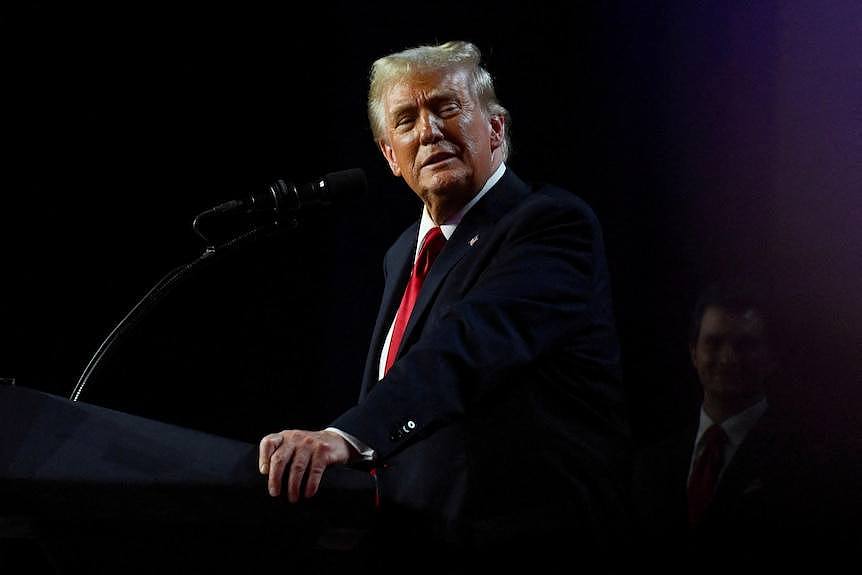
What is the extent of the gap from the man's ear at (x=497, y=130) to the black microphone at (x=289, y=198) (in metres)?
0.51

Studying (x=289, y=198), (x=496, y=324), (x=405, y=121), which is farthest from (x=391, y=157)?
(x=496, y=324)

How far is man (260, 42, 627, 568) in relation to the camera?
127 centimetres

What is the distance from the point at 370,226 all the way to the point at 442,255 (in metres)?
1.00

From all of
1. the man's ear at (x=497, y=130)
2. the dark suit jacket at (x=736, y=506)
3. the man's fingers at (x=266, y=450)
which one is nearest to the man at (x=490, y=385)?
the man's fingers at (x=266, y=450)

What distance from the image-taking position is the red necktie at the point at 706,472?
205 cm

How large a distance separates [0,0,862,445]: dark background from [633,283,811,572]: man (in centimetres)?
6

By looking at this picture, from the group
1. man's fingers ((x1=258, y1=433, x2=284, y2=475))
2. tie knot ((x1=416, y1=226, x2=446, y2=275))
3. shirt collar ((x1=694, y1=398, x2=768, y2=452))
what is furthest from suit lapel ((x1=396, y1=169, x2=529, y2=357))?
shirt collar ((x1=694, y1=398, x2=768, y2=452))

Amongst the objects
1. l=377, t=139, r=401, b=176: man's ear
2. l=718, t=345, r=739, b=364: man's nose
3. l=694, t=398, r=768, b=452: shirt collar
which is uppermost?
l=377, t=139, r=401, b=176: man's ear

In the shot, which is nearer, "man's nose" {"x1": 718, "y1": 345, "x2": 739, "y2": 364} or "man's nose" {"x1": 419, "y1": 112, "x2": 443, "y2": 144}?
"man's nose" {"x1": 419, "y1": 112, "x2": 443, "y2": 144}

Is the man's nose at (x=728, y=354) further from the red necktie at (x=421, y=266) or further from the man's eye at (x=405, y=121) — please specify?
the man's eye at (x=405, y=121)

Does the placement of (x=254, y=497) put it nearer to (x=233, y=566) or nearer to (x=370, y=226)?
(x=233, y=566)

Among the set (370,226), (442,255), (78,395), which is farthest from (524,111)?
(78,395)

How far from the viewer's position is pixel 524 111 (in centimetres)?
236

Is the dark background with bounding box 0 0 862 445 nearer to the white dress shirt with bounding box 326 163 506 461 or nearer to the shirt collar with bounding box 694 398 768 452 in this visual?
the shirt collar with bounding box 694 398 768 452
